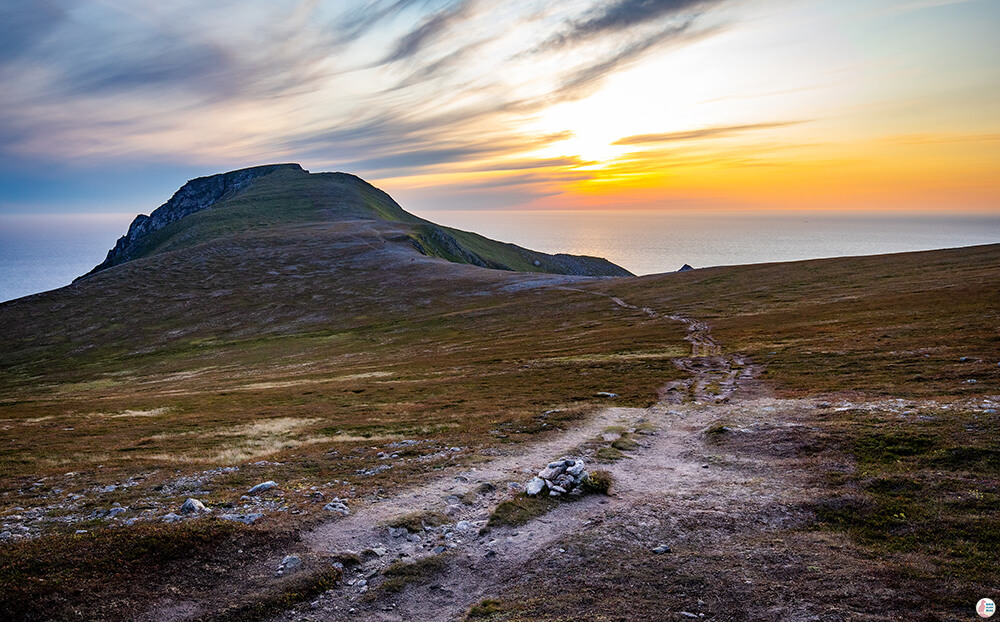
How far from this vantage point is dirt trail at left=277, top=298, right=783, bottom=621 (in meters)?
13.0

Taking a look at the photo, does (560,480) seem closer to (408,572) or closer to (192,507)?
(408,572)

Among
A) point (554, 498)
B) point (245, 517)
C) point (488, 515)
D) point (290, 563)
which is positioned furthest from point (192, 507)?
point (554, 498)

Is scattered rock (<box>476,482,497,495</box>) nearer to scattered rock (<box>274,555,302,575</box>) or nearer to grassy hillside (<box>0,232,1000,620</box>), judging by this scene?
grassy hillside (<box>0,232,1000,620</box>)

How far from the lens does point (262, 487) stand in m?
20.3

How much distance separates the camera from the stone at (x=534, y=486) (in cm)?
1862

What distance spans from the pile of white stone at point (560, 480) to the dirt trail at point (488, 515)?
729 mm

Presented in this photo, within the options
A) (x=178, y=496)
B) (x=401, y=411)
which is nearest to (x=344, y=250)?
(x=401, y=411)

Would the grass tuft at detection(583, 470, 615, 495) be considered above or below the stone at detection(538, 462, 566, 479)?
below

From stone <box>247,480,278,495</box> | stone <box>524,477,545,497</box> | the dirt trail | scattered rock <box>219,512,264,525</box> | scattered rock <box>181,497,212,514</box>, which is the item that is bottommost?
the dirt trail

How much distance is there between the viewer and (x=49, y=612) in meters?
11.3

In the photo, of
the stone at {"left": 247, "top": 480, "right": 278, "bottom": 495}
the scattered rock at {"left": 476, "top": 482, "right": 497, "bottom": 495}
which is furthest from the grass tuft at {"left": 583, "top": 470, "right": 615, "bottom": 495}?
the stone at {"left": 247, "top": 480, "right": 278, "bottom": 495}

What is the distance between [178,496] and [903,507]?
26.0 m

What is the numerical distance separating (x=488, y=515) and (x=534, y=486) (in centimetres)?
227

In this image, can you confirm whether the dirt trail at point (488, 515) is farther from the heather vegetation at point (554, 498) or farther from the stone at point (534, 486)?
the stone at point (534, 486)
